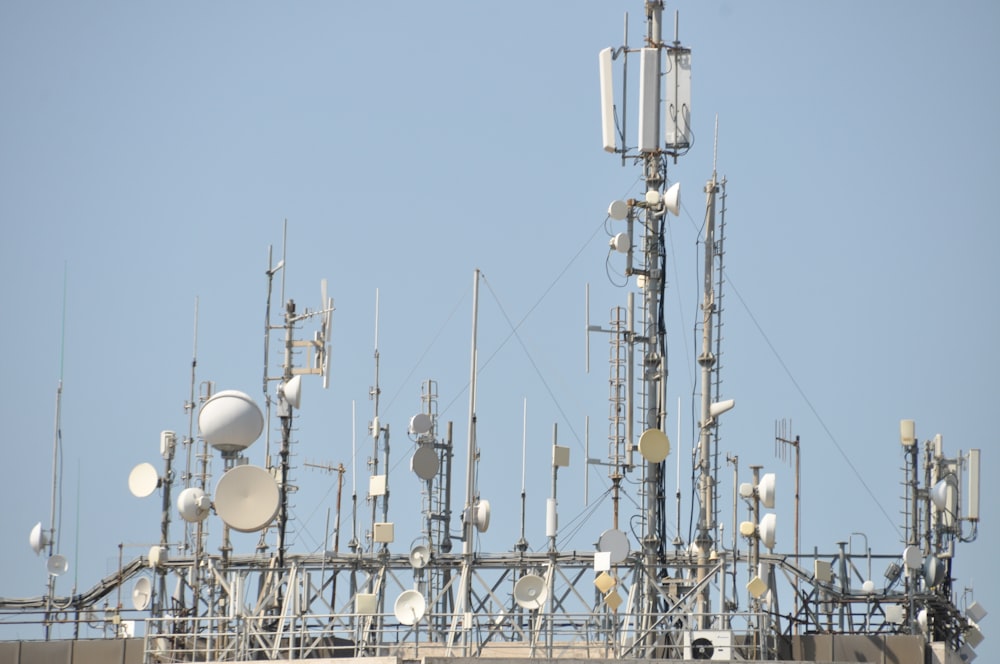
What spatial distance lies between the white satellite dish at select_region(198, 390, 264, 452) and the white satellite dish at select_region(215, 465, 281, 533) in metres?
0.97

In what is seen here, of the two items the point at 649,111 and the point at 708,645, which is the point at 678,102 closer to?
the point at 649,111

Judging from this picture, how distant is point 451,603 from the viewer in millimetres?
54156

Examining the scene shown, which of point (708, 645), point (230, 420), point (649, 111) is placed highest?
point (649, 111)

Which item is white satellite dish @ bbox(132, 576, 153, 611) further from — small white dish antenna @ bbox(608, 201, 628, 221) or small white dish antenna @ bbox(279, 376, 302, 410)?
small white dish antenna @ bbox(608, 201, 628, 221)

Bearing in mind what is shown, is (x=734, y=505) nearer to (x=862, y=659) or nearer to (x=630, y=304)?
(x=630, y=304)

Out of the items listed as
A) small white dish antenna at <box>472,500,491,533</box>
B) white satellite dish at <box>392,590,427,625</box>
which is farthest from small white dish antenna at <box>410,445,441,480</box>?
white satellite dish at <box>392,590,427,625</box>

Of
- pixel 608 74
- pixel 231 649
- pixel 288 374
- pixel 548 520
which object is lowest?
pixel 231 649

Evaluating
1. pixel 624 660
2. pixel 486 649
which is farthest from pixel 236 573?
pixel 624 660

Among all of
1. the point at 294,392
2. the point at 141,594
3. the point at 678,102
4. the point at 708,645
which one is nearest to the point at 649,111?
the point at 678,102

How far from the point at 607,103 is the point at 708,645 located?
1238cm

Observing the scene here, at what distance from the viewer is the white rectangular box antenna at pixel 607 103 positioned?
45438 mm

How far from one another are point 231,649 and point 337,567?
6942mm

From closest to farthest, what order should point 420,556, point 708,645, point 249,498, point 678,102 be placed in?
point 708,645
point 249,498
point 678,102
point 420,556

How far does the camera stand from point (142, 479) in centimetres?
5800
